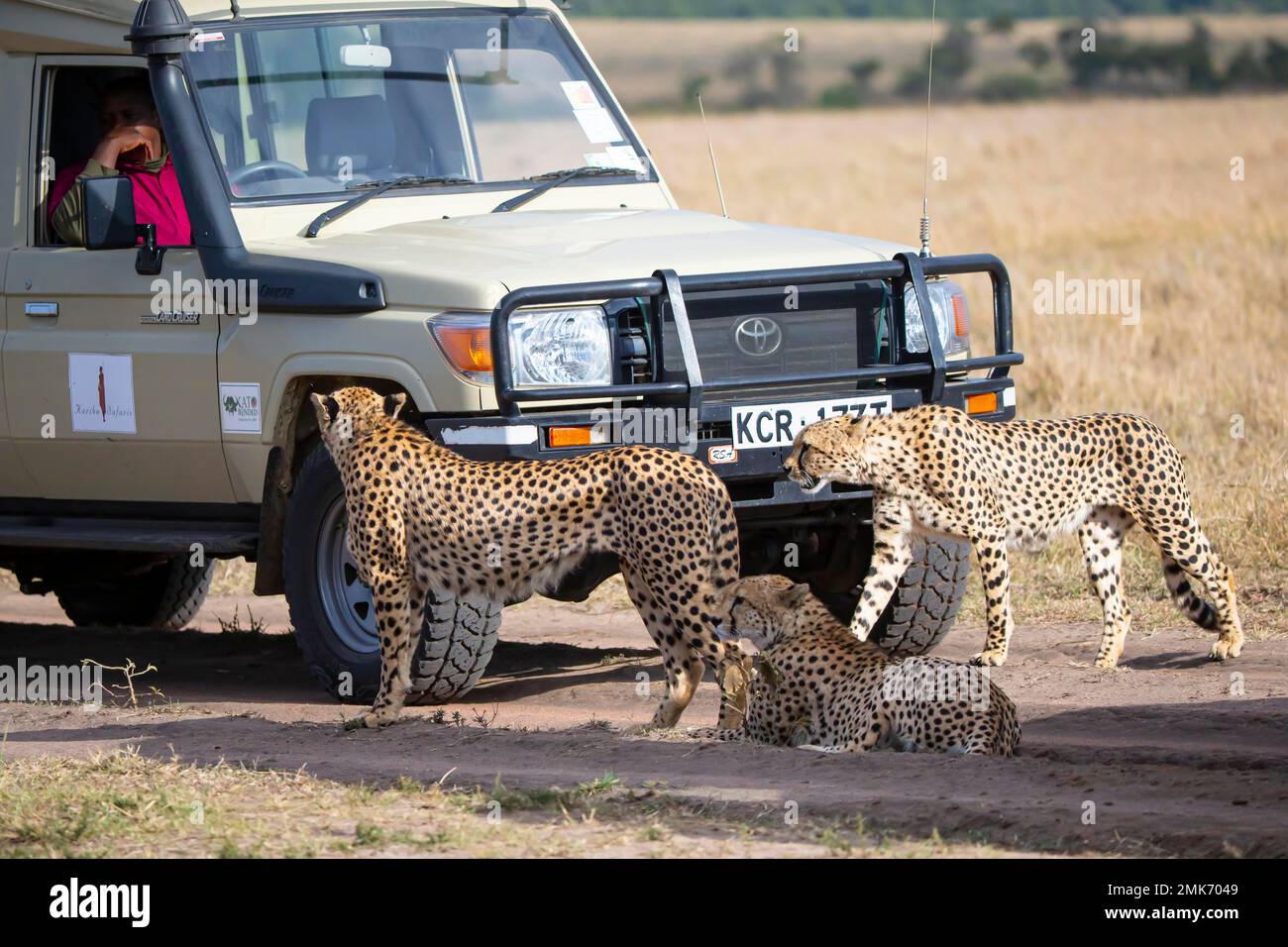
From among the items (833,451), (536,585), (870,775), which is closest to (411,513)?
(536,585)

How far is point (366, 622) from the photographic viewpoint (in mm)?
6402

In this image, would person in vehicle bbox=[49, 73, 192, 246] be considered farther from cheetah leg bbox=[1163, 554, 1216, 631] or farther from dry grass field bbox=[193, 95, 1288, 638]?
cheetah leg bbox=[1163, 554, 1216, 631]

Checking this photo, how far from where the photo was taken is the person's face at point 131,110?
7.05m

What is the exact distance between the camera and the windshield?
266 inches

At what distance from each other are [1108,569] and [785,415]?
4.77 feet

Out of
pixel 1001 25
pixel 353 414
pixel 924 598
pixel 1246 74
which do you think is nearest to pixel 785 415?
pixel 924 598

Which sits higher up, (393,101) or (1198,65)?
(1198,65)

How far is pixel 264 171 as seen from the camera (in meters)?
6.75

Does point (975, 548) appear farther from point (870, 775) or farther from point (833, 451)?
point (870, 775)

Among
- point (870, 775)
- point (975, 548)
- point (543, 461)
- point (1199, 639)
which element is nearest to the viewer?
point (870, 775)

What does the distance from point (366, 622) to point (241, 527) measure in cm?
64

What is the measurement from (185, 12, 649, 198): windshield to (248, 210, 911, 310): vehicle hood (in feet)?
1.32

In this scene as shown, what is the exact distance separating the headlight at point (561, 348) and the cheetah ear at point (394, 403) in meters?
0.39

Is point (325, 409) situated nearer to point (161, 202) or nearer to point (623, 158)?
point (161, 202)
